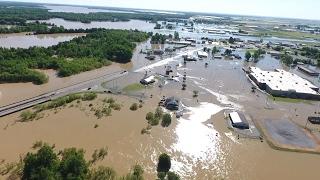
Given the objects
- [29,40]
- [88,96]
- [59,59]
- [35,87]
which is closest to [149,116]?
[88,96]

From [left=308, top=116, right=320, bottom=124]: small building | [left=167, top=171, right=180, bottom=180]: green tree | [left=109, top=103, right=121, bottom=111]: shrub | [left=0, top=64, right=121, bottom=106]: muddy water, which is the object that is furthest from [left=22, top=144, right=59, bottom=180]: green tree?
[left=308, top=116, right=320, bottom=124]: small building

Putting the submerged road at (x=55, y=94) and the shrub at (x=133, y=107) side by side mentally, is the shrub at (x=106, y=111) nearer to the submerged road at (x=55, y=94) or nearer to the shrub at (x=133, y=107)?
the shrub at (x=133, y=107)

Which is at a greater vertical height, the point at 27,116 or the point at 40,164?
the point at 40,164

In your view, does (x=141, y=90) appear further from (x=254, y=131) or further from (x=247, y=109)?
(x=254, y=131)

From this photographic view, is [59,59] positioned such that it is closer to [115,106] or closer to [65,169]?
[115,106]

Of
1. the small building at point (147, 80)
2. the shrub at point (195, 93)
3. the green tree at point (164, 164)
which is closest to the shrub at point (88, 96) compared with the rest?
the small building at point (147, 80)

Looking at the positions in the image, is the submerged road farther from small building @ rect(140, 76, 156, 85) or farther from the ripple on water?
the ripple on water
